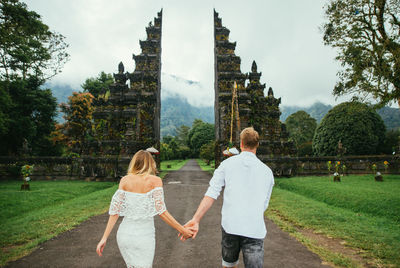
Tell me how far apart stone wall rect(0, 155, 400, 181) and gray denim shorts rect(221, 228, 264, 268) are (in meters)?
13.7

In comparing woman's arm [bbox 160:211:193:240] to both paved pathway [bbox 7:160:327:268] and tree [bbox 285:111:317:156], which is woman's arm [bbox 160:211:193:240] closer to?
paved pathway [bbox 7:160:327:268]

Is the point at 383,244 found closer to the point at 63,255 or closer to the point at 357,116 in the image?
the point at 63,255

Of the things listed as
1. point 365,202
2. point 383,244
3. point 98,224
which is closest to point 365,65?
point 365,202

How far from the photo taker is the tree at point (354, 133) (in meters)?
26.1

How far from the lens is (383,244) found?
5.00 m

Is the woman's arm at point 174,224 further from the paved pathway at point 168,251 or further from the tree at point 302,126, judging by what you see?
the tree at point 302,126

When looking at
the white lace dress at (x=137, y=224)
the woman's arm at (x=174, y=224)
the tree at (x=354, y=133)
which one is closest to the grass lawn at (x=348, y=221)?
the woman's arm at (x=174, y=224)

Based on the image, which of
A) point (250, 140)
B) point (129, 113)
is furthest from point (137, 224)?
point (129, 113)

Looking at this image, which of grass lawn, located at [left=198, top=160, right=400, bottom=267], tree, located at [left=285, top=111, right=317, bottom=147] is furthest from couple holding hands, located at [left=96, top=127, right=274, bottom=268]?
tree, located at [left=285, top=111, right=317, bottom=147]

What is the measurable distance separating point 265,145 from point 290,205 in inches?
351

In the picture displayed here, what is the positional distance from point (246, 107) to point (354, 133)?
16859 millimetres

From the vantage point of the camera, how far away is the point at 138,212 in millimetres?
2736

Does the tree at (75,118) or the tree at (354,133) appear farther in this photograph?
the tree at (75,118)

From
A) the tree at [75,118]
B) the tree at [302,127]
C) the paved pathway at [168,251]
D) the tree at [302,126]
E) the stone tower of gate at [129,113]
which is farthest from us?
the tree at [302,126]
